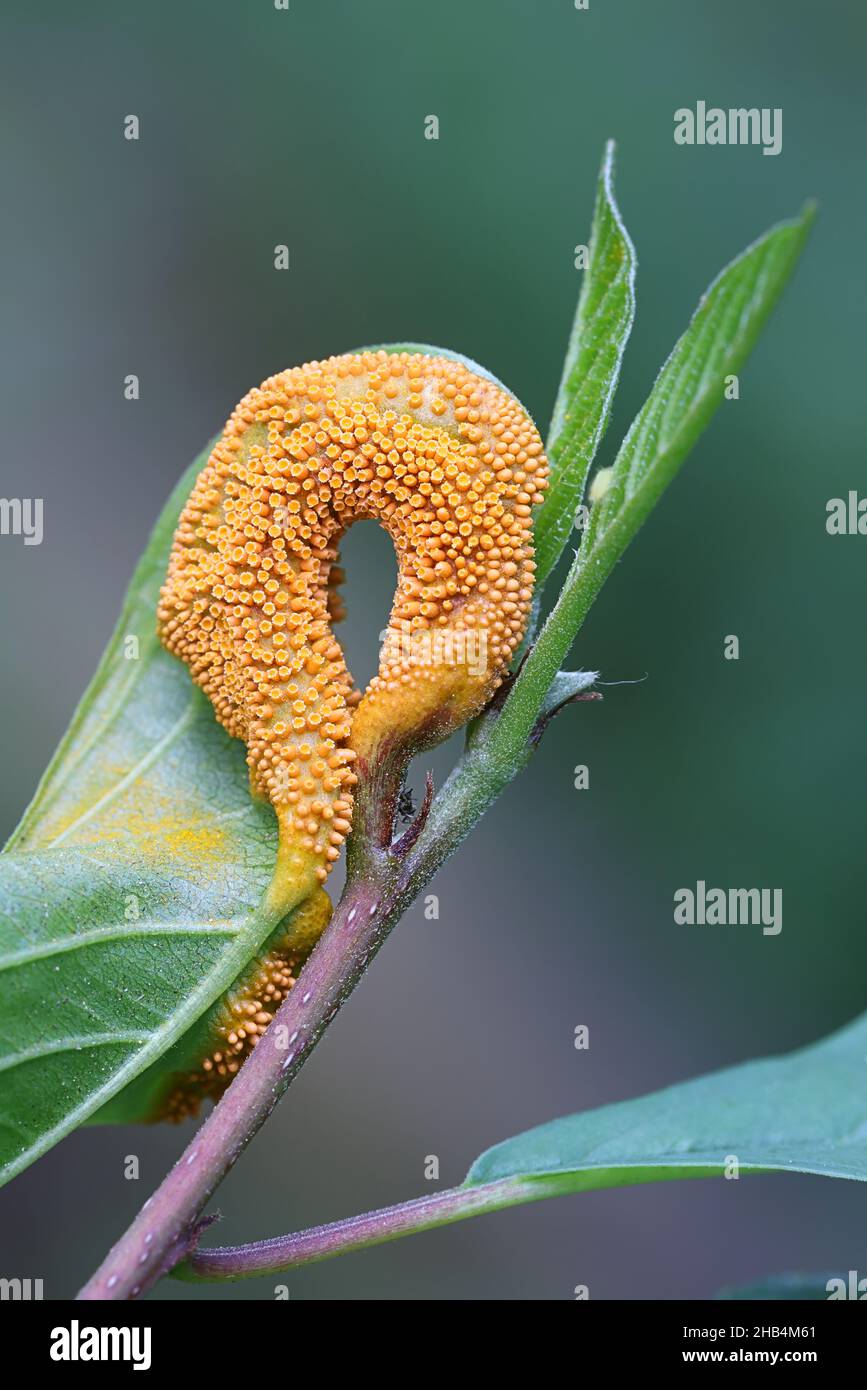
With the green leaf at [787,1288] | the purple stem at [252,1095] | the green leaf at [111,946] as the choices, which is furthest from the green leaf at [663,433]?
the green leaf at [787,1288]

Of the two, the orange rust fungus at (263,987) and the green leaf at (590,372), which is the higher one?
the green leaf at (590,372)

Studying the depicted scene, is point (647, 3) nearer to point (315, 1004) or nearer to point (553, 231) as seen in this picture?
point (553, 231)

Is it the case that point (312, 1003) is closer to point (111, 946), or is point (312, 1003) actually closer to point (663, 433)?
point (111, 946)

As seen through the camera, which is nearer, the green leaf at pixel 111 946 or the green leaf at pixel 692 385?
the green leaf at pixel 692 385

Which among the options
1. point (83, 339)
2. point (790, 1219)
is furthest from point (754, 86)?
point (790, 1219)

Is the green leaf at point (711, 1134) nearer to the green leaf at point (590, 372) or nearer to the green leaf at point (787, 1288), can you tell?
the green leaf at point (787, 1288)

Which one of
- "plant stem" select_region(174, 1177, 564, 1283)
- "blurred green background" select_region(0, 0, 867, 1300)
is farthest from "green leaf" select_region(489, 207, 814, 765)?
"blurred green background" select_region(0, 0, 867, 1300)

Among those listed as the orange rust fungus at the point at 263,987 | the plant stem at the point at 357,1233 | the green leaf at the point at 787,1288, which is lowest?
the green leaf at the point at 787,1288
